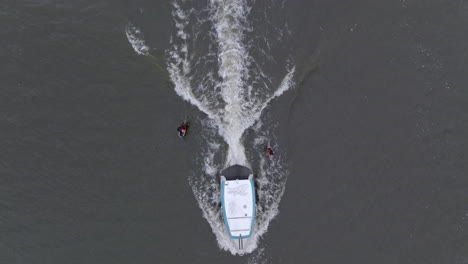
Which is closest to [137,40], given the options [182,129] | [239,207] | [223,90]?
[223,90]

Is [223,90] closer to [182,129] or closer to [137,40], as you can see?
[182,129]

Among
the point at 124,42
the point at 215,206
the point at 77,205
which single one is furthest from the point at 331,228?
the point at 124,42

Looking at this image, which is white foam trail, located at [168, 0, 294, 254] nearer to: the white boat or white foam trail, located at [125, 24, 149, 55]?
the white boat

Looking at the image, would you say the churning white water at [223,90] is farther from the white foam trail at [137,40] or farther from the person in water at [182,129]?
the person in water at [182,129]

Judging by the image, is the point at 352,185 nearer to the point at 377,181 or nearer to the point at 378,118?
the point at 377,181

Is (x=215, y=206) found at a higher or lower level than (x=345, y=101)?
lower

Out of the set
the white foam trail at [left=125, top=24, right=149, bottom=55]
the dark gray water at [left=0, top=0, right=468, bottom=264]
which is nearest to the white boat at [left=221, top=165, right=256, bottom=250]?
the dark gray water at [left=0, top=0, right=468, bottom=264]
